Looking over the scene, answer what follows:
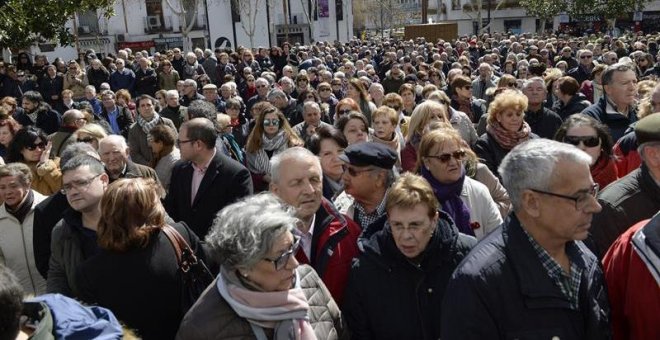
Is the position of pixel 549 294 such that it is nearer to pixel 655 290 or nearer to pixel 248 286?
pixel 655 290

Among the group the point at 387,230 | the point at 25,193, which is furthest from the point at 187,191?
the point at 387,230

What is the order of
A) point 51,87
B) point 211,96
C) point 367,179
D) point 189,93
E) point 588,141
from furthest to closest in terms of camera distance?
1. point 51,87
2. point 189,93
3. point 211,96
4. point 588,141
5. point 367,179

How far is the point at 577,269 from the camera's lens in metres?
2.51

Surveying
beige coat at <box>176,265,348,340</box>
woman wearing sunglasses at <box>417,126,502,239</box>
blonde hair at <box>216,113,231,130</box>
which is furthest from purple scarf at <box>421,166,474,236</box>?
blonde hair at <box>216,113,231,130</box>

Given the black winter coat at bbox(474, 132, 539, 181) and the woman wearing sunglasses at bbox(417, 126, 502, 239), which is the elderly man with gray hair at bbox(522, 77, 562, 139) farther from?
the woman wearing sunglasses at bbox(417, 126, 502, 239)

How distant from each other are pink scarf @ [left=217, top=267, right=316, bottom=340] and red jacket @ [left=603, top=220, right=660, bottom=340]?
1.27 meters

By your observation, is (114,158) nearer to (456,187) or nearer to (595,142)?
(456,187)

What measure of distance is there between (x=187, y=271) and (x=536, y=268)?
1742 millimetres

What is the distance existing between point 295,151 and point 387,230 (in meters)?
0.85

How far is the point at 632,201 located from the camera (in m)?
3.18

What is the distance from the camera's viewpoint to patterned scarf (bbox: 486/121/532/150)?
542 cm

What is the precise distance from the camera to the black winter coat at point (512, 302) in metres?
2.32

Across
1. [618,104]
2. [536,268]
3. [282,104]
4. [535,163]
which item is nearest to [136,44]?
[282,104]

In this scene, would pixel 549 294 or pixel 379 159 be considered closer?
pixel 549 294
